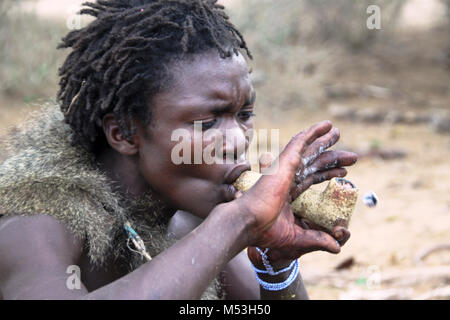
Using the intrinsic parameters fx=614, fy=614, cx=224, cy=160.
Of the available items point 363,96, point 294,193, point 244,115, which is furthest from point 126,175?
point 363,96

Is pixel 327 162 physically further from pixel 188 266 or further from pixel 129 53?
pixel 129 53

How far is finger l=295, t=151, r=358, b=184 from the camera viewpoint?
203 centimetres

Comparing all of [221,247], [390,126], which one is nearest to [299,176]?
[221,247]

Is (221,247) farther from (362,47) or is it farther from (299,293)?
(362,47)

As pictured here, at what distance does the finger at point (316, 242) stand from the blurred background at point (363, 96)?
4.49ft

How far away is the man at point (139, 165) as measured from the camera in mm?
1852

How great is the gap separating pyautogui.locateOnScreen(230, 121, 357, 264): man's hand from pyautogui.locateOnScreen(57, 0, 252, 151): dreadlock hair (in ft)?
1.58

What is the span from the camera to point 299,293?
265 centimetres

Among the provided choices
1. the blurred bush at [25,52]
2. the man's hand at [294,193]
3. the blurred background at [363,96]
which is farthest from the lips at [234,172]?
the blurred bush at [25,52]

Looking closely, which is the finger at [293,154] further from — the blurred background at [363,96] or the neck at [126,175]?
the blurred background at [363,96]

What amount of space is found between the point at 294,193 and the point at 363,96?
24.4 feet

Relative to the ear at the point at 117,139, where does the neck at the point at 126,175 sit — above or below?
below

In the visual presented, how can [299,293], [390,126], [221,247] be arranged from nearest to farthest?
1. [221,247]
2. [299,293]
3. [390,126]

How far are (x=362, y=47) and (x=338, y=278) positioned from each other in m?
7.56
